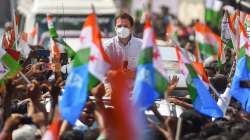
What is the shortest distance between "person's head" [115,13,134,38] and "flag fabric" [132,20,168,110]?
169 centimetres

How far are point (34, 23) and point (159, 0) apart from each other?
52.0 ft

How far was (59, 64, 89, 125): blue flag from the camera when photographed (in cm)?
924

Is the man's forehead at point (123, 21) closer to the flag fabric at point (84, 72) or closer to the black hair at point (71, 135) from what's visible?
the flag fabric at point (84, 72)

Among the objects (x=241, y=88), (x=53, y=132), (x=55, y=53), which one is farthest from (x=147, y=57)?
(x=55, y=53)

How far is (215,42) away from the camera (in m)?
12.7

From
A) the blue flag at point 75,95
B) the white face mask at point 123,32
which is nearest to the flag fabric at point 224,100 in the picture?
the white face mask at point 123,32

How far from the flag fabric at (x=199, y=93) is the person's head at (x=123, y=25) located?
1.04m

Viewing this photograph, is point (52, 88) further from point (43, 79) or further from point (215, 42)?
point (215, 42)

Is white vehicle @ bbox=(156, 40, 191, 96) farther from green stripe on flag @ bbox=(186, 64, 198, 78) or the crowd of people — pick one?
green stripe on flag @ bbox=(186, 64, 198, 78)

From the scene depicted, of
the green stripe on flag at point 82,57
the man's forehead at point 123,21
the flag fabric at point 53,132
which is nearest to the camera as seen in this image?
the flag fabric at point 53,132

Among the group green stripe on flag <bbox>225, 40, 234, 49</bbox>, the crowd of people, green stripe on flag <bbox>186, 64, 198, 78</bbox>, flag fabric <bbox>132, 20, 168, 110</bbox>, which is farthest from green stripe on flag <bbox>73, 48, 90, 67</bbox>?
green stripe on flag <bbox>225, 40, 234, 49</bbox>

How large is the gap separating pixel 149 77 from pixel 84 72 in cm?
53

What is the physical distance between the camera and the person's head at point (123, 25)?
456 inches

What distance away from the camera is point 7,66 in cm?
1119
